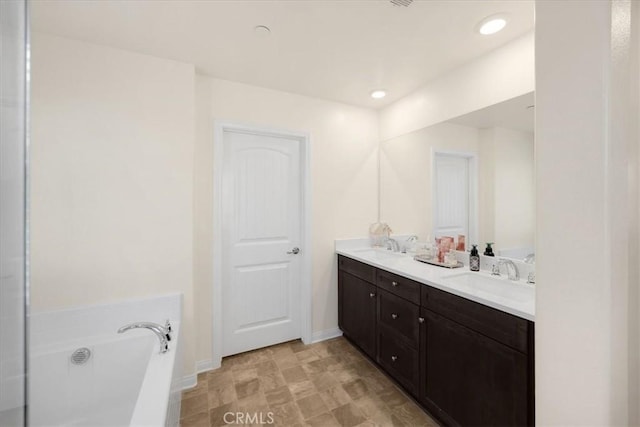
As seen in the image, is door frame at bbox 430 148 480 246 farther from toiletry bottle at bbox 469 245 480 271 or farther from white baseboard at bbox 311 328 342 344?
white baseboard at bbox 311 328 342 344

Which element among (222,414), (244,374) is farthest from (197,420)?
(244,374)

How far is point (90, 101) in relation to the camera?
1720 millimetres

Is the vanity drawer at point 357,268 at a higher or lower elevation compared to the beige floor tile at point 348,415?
higher

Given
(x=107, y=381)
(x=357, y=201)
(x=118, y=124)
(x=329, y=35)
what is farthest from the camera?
(x=357, y=201)

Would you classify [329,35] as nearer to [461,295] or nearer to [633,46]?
[633,46]

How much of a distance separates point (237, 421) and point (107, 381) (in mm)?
793

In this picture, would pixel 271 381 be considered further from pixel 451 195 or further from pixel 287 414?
pixel 451 195

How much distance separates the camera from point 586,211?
739 millimetres

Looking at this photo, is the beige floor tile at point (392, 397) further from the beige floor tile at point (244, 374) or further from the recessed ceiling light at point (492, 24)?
the recessed ceiling light at point (492, 24)

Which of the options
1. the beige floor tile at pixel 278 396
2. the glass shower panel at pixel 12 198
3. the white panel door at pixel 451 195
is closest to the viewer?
the glass shower panel at pixel 12 198

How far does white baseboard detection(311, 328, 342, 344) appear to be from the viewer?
2.59 meters

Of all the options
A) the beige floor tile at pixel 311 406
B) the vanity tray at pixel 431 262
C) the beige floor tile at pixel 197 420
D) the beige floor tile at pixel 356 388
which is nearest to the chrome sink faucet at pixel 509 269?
the vanity tray at pixel 431 262

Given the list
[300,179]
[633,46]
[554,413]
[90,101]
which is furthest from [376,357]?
[90,101]

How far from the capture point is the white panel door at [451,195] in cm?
210
